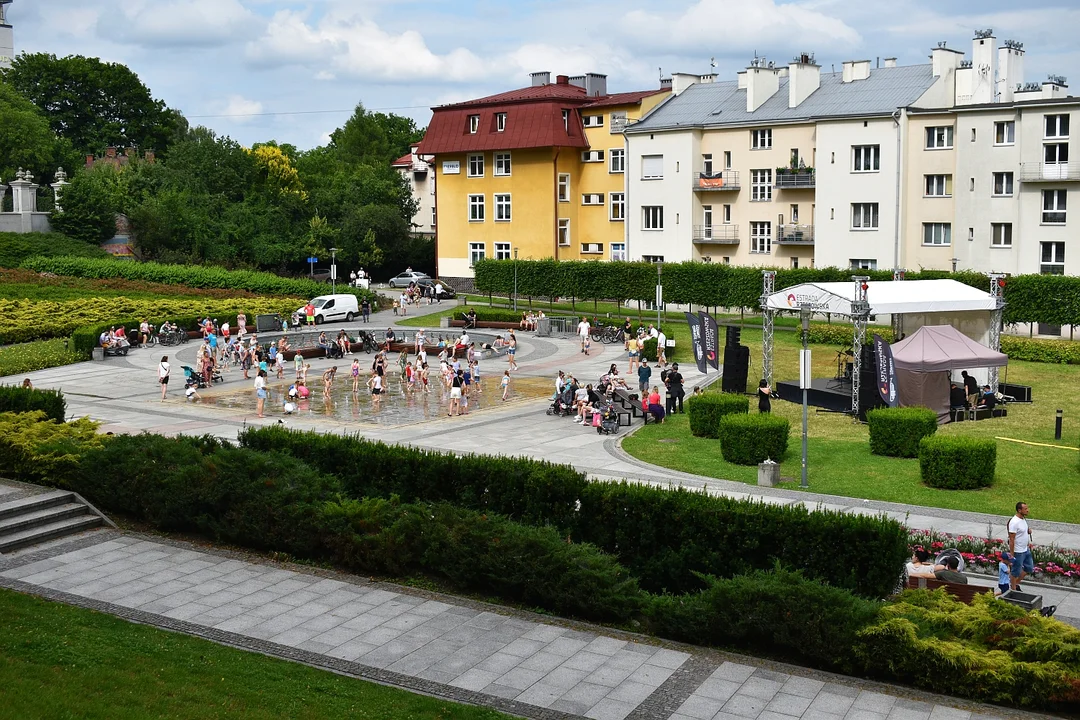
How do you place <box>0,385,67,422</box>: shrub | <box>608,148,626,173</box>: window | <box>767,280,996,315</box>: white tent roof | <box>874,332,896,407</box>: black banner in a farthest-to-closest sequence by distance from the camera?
<box>608,148,626,173</box>: window → <box>767,280,996,315</box>: white tent roof → <box>874,332,896,407</box>: black banner → <box>0,385,67,422</box>: shrub

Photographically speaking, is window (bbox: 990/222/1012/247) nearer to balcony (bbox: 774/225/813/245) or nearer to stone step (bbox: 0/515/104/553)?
balcony (bbox: 774/225/813/245)

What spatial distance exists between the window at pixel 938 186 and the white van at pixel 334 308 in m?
28.8

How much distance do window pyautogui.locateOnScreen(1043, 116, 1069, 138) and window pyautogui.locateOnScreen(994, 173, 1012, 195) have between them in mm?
2633

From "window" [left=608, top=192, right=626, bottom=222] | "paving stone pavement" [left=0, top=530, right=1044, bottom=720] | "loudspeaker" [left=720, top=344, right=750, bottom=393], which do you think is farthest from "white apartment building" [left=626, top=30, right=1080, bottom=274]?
"paving stone pavement" [left=0, top=530, right=1044, bottom=720]

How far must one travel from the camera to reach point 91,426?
822 inches

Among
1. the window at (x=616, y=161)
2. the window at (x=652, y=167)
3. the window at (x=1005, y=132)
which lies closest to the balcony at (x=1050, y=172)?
the window at (x=1005, y=132)

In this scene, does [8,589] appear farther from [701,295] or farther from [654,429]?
[701,295]

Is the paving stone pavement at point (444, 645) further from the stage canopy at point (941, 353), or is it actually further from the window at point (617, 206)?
the window at point (617, 206)

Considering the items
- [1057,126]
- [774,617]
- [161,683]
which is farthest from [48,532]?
[1057,126]

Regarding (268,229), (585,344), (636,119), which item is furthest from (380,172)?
(585,344)

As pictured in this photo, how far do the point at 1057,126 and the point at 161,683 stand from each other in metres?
49.3

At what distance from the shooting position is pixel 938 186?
184 ft

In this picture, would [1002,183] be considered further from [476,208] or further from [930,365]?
[476,208]

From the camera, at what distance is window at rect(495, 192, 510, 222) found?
235 ft
